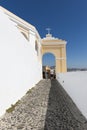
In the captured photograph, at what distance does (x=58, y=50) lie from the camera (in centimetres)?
2350

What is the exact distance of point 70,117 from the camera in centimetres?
520

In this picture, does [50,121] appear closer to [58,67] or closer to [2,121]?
[2,121]

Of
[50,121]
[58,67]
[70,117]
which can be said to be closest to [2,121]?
[50,121]

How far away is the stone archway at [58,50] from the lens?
23109 millimetres

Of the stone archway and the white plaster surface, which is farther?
the stone archway

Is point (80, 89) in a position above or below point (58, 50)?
below

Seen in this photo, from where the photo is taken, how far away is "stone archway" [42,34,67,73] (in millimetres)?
23109

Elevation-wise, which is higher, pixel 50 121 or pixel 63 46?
pixel 63 46

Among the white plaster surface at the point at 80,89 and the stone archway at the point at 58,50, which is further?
the stone archway at the point at 58,50

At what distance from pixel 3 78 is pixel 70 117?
2.00 meters

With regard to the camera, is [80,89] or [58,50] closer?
[80,89]

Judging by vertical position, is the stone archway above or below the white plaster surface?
above

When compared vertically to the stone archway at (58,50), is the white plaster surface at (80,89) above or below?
below

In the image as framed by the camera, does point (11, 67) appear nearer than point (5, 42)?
No
